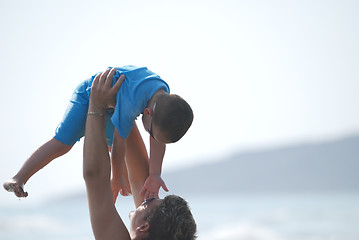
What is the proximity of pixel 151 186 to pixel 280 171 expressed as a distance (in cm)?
6344

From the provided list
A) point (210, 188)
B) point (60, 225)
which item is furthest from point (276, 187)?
point (60, 225)

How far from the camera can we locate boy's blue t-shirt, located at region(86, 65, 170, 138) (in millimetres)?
2838

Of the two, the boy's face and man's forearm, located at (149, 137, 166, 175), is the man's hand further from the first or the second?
man's forearm, located at (149, 137, 166, 175)

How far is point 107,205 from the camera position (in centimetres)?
246

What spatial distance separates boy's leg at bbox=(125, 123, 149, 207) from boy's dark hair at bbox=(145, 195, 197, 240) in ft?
1.64

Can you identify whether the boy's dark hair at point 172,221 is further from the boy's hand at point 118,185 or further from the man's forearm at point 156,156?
the boy's hand at point 118,185

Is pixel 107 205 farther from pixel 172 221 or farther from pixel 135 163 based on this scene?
pixel 135 163

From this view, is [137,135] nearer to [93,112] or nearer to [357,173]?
[93,112]

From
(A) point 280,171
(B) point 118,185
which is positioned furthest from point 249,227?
(A) point 280,171

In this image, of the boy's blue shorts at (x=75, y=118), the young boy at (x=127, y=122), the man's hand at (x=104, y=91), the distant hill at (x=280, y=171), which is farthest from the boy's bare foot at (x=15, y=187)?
the distant hill at (x=280, y=171)

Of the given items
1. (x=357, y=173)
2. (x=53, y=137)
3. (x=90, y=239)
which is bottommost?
(x=90, y=239)

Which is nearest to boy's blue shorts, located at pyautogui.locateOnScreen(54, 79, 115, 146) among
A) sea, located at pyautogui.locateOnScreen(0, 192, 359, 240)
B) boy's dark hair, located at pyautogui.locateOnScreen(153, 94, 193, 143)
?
boy's dark hair, located at pyautogui.locateOnScreen(153, 94, 193, 143)

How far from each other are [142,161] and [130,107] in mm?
403

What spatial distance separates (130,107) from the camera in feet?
9.36
